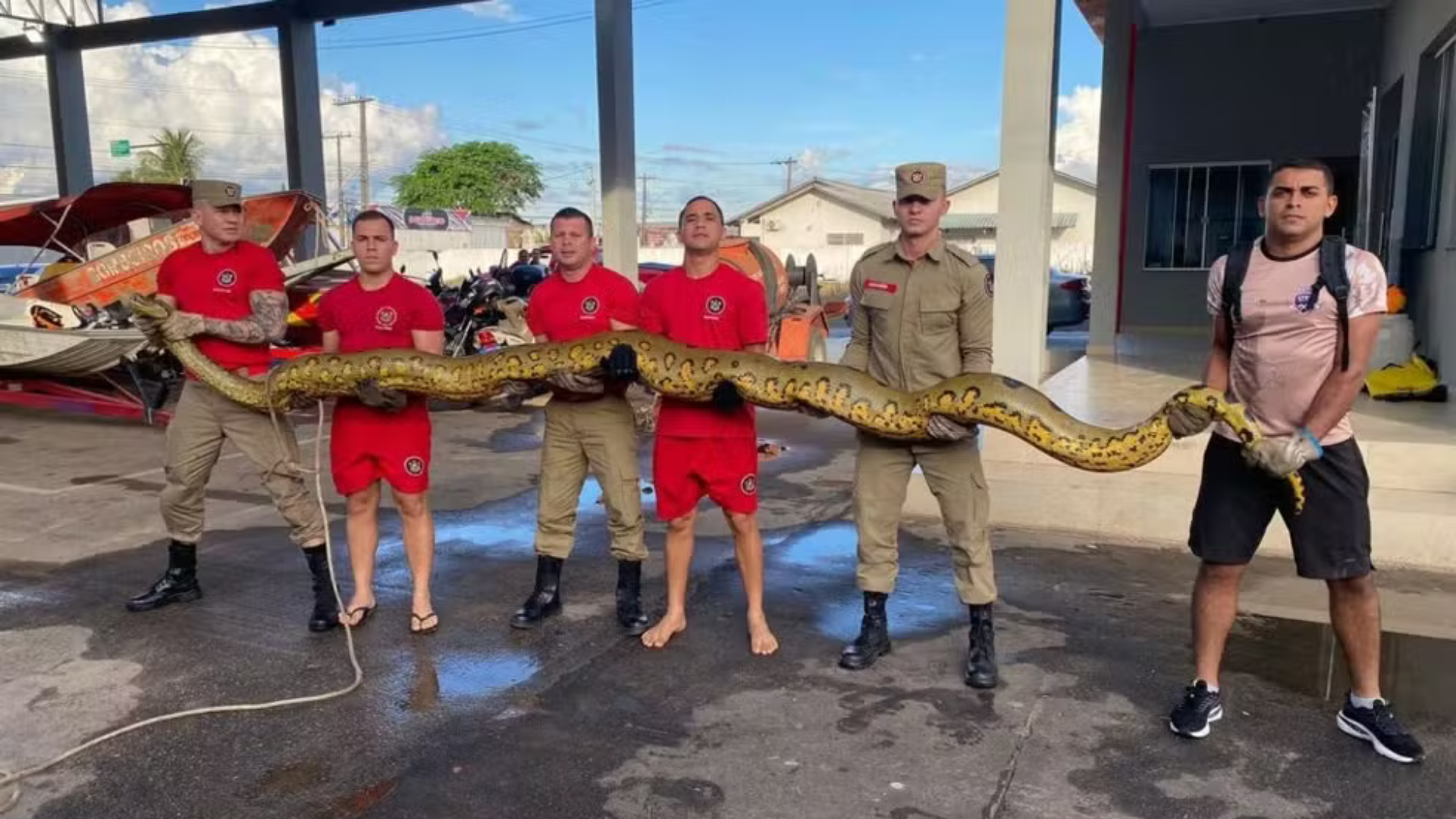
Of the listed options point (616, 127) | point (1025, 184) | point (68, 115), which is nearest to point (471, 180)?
point (68, 115)

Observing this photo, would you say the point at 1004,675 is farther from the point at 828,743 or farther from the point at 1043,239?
the point at 1043,239

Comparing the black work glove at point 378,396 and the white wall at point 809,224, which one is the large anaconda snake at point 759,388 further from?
the white wall at point 809,224

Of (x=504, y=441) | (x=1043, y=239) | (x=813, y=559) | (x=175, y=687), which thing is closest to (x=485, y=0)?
(x=504, y=441)

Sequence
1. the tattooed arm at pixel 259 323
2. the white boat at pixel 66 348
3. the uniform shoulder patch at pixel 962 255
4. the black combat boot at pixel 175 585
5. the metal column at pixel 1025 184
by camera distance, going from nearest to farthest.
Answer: the uniform shoulder patch at pixel 962 255 → the tattooed arm at pixel 259 323 → the black combat boot at pixel 175 585 → the metal column at pixel 1025 184 → the white boat at pixel 66 348

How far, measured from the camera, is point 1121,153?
479 inches

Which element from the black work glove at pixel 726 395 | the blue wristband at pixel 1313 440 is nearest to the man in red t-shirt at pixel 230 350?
the black work glove at pixel 726 395

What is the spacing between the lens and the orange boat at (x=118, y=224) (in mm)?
10680

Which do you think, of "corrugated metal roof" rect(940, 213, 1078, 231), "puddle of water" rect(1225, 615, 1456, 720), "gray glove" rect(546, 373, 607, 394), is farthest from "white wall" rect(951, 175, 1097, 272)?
"gray glove" rect(546, 373, 607, 394)

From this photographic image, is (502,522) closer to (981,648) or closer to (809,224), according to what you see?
(981,648)

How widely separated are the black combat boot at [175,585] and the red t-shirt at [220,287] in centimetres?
105

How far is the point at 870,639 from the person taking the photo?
4203 mm

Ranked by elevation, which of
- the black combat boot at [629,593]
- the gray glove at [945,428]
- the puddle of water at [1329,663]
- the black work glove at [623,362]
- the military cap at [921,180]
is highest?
the military cap at [921,180]

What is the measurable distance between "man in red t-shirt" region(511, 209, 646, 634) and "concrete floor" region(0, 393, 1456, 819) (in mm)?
327

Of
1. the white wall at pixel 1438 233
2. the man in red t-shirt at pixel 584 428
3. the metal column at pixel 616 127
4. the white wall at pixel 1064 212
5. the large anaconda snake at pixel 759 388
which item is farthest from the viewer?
the white wall at pixel 1064 212
